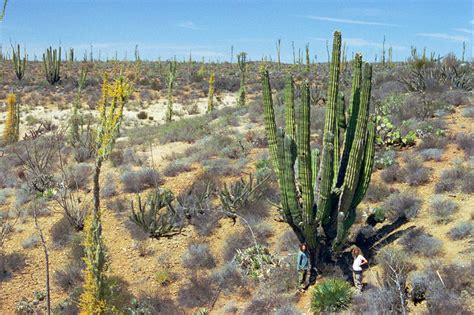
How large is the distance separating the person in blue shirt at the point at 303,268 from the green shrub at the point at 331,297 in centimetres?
56

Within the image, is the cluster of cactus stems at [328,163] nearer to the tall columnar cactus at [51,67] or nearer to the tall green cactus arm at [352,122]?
the tall green cactus arm at [352,122]

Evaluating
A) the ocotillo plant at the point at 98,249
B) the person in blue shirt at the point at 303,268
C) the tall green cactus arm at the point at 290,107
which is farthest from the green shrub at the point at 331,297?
the ocotillo plant at the point at 98,249

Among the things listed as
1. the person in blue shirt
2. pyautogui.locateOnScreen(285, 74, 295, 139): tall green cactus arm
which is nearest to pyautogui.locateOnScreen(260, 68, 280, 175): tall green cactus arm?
pyautogui.locateOnScreen(285, 74, 295, 139): tall green cactus arm

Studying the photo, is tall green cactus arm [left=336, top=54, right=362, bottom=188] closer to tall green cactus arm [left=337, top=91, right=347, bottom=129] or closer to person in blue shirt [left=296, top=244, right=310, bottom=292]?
tall green cactus arm [left=337, top=91, right=347, bottom=129]

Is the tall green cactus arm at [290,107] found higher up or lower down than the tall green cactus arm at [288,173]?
higher up

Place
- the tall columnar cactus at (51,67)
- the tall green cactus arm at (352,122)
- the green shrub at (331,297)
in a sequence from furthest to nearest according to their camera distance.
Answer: the tall columnar cactus at (51,67) → the tall green cactus arm at (352,122) → the green shrub at (331,297)

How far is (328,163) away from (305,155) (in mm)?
435

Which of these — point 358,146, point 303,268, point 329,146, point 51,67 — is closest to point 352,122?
point 358,146

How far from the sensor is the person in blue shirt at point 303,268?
8383mm

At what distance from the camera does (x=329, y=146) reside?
25.7ft

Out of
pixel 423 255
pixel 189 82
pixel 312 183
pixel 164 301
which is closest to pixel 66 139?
pixel 164 301

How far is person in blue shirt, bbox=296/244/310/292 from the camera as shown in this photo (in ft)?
27.5

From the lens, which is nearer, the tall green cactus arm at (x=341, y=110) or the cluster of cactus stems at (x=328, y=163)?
the cluster of cactus stems at (x=328, y=163)

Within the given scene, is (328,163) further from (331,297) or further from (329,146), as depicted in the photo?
(331,297)
